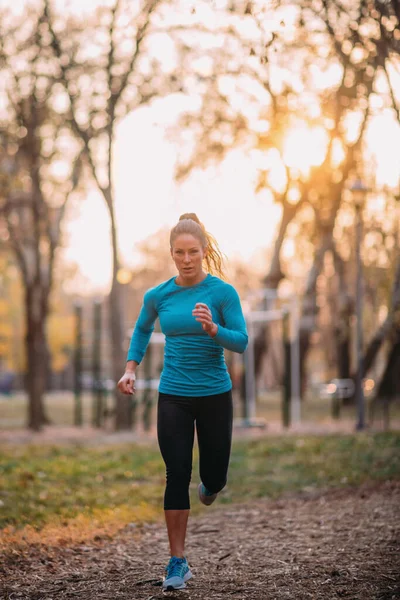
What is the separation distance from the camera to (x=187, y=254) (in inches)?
215

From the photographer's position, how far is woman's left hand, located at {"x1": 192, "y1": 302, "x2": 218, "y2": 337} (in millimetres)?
5137

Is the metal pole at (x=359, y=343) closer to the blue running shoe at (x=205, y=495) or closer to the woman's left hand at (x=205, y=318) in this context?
the blue running shoe at (x=205, y=495)

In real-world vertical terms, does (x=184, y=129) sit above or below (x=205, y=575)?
above

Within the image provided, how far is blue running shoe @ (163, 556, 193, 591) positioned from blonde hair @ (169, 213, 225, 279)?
1.67 m

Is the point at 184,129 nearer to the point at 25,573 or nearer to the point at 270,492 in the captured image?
the point at 270,492

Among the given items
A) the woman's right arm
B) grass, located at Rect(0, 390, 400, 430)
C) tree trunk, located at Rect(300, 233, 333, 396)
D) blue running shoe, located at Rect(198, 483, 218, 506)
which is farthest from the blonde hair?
tree trunk, located at Rect(300, 233, 333, 396)

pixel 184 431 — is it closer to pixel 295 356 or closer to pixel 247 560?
pixel 247 560

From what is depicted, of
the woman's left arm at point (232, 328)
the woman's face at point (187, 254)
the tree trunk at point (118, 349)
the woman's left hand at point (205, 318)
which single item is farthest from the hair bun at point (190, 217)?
the tree trunk at point (118, 349)

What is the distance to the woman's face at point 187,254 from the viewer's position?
5469mm

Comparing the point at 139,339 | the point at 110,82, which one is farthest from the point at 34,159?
the point at 139,339

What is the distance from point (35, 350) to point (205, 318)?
15.9 meters

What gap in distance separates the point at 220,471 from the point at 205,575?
2.26 ft

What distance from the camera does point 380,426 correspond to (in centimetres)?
1903

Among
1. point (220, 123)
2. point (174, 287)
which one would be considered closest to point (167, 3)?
point (220, 123)
